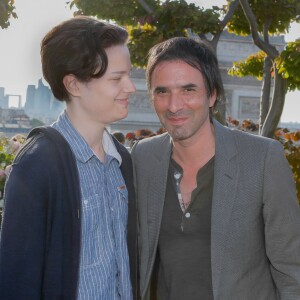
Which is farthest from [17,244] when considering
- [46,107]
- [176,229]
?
[46,107]

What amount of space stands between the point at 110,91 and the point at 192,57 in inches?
21.2

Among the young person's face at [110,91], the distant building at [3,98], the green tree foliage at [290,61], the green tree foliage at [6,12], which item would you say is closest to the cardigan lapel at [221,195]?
the young person's face at [110,91]

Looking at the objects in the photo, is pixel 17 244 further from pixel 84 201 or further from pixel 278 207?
pixel 278 207

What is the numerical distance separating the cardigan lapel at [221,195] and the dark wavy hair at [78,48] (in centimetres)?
68

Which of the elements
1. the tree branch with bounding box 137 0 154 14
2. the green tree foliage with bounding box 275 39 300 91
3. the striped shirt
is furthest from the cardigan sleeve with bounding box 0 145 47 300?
the tree branch with bounding box 137 0 154 14

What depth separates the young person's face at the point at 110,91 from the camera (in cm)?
245

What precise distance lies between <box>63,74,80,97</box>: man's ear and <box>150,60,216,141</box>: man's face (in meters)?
0.45

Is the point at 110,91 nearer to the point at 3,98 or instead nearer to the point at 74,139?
the point at 74,139

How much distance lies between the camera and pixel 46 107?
128500 millimetres

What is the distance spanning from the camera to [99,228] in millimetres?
2391

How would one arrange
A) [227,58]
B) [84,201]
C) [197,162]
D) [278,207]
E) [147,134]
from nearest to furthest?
[84,201]
[278,207]
[197,162]
[147,134]
[227,58]

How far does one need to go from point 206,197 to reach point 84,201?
2.02 ft

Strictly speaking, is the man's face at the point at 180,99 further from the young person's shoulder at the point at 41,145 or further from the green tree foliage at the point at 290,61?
the green tree foliage at the point at 290,61

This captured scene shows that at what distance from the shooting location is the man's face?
2717mm
